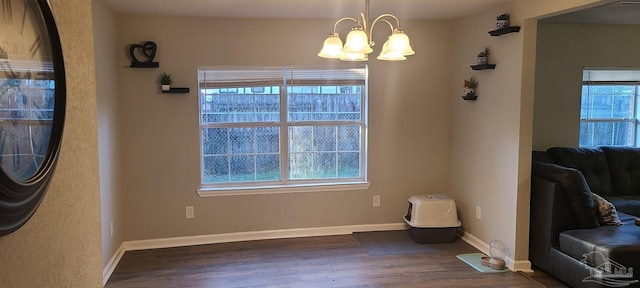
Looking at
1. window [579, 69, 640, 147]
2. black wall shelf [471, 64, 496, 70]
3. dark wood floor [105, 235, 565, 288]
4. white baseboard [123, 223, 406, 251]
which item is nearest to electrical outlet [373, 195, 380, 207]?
white baseboard [123, 223, 406, 251]

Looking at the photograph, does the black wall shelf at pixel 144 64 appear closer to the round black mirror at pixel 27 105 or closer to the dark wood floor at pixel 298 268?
the dark wood floor at pixel 298 268

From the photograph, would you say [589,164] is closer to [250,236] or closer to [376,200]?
[376,200]

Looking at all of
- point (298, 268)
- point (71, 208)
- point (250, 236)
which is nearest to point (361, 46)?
point (71, 208)

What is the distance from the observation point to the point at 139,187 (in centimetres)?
423

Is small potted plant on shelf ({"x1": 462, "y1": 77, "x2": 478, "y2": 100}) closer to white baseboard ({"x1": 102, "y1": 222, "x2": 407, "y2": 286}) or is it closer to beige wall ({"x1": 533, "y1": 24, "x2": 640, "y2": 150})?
beige wall ({"x1": 533, "y1": 24, "x2": 640, "y2": 150})

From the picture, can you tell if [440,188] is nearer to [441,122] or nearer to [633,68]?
[441,122]

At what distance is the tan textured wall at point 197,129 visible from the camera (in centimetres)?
416

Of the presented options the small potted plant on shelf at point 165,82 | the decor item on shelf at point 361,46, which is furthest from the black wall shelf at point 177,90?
the decor item on shelf at point 361,46

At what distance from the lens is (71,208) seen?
124 centimetres

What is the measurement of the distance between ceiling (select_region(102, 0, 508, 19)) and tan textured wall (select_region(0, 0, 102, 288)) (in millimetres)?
2369

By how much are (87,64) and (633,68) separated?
18.4ft

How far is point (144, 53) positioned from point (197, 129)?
85cm

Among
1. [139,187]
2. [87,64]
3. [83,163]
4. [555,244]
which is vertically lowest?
[555,244]

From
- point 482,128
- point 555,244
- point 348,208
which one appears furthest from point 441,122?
point 555,244
